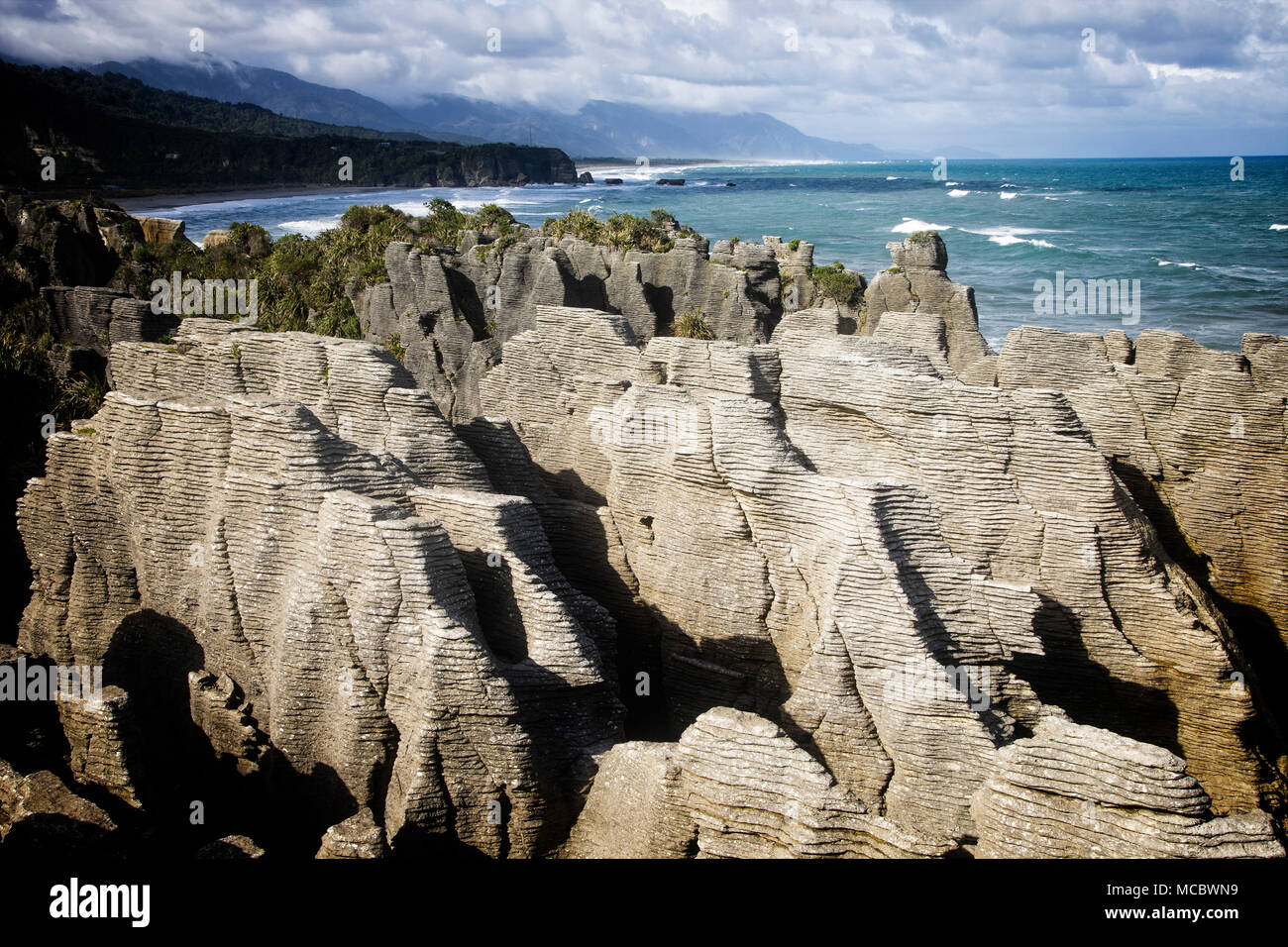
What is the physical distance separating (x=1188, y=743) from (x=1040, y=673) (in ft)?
7.47

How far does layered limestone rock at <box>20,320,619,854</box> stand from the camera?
29.8 feet

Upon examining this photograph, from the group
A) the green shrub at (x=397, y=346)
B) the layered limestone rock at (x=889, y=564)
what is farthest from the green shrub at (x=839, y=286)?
the layered limestone rock at (x=889, y=564)

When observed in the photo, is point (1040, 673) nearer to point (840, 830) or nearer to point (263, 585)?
point (840, 830)

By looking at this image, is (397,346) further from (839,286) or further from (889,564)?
(889,564)

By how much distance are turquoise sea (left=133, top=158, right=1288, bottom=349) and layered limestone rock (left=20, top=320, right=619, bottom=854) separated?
24.8 metres

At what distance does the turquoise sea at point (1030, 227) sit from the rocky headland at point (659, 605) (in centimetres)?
1960

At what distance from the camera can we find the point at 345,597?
9516mm

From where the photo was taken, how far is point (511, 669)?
9258 millimetres

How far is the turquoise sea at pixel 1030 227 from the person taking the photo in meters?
54.3

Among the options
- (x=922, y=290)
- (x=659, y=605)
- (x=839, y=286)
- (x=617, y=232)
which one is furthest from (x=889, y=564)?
(x=617, y=232)

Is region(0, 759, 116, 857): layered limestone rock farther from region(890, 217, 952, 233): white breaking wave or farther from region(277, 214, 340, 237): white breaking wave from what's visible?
region(890, 217, 952, 233): white breaking wave

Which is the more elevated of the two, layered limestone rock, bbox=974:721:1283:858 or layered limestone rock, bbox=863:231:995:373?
layered limestone rock, bbox=863:231:995:373

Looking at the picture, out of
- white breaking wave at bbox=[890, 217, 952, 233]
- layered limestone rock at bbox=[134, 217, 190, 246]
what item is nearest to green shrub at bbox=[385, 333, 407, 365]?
layered limestone rock at bbox=[134, 217, 190, 246]

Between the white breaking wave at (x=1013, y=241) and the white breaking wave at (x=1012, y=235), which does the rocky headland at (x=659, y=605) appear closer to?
the white breaking wave at (x=1013, y=241)
